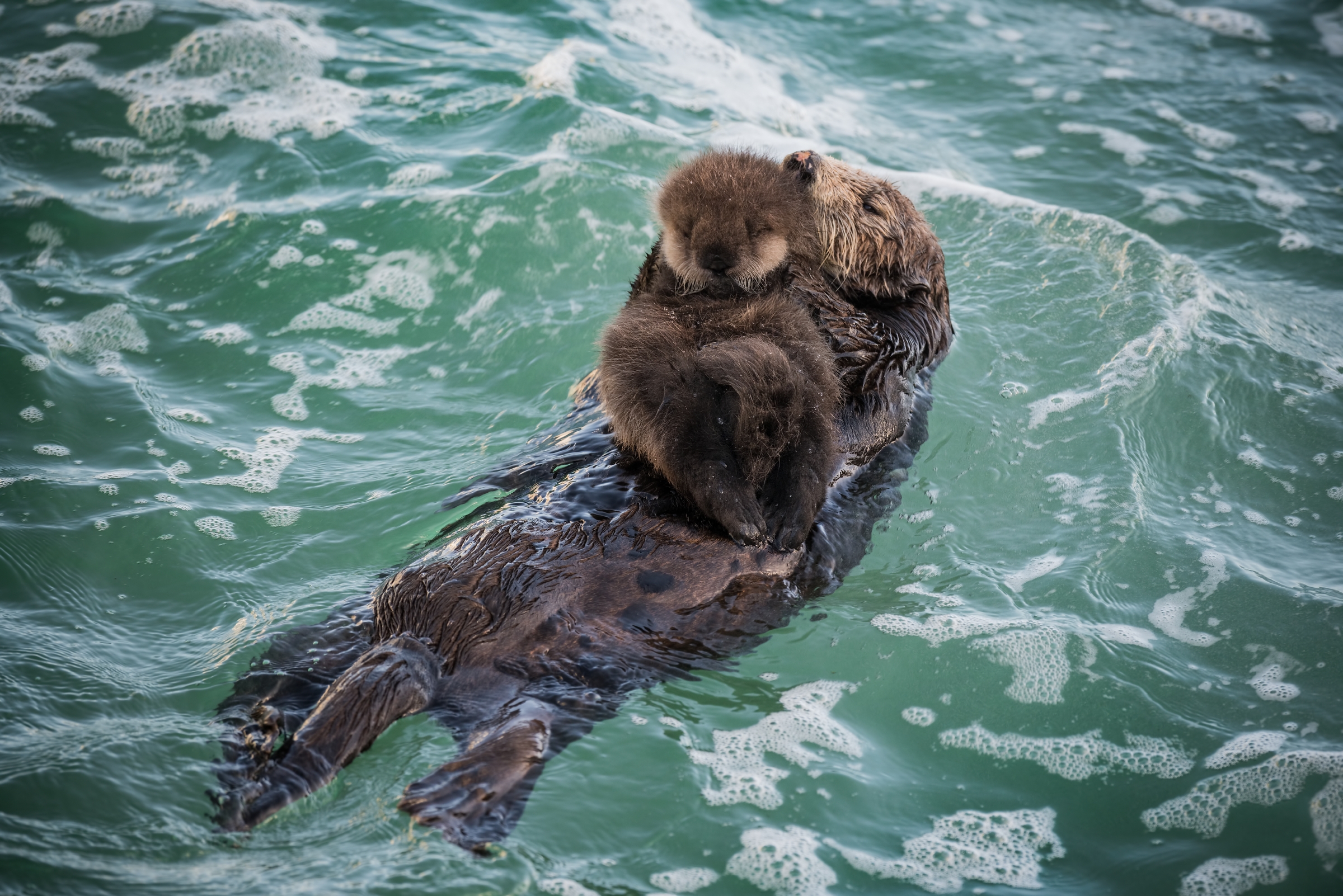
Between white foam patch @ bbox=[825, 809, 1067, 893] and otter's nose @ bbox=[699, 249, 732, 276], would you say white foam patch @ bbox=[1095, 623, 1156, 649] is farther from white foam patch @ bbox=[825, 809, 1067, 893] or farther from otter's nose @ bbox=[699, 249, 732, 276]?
otter's nose @ bbox=[699, 249, 732, 276]

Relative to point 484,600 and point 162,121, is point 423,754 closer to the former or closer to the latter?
point 484,600

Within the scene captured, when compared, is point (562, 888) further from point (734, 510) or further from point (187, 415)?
point (187, 415)

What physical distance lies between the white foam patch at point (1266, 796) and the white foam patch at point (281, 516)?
10.4 ft

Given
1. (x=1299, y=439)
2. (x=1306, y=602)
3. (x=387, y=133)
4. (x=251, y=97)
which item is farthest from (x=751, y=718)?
(x=251, y=97)

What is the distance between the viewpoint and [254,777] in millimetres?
2422

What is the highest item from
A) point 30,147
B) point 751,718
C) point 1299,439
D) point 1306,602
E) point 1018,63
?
point 1018,63

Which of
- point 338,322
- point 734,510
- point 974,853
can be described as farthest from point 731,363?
point 338,322

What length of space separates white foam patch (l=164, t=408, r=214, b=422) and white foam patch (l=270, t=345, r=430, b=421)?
30 centimetres

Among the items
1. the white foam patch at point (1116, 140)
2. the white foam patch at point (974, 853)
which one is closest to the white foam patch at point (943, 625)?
the white foam patch at point (974, 853)

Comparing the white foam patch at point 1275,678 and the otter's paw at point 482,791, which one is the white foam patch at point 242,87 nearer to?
the otter's paw at point 482,791

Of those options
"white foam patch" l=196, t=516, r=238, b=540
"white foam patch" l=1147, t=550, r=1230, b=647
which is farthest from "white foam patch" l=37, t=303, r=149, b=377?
"white foam patch" l=1147, t=550, r=1230, b=647

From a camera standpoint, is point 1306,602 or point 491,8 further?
point 491,8

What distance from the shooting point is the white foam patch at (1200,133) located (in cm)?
670

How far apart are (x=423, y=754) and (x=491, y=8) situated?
6.35 metres
